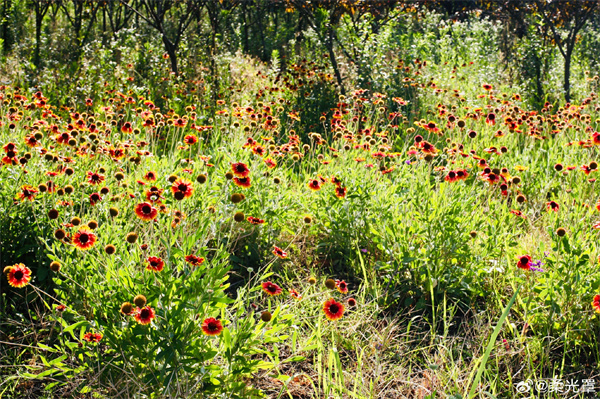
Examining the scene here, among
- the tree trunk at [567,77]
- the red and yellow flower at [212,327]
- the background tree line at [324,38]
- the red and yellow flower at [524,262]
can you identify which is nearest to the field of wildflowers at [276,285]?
the red and yellow flower at [212,327]

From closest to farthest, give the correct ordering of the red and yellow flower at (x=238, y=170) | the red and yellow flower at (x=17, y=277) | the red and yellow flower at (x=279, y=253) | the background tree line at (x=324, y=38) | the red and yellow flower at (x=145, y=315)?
the red and yellow flower at (x=145, y=315), the red and yellow flower at (x=17, y=277), the red and yellow flower at (x=238, y=170), the red and yellow flower at (x=279, y=253), the background tree line at (x=324, y=38)

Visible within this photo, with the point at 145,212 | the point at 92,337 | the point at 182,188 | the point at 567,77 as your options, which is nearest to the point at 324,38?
the point at 567,77

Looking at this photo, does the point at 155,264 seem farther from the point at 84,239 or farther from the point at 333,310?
the point at 333,310

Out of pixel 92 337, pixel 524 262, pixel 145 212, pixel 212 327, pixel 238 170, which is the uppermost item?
pixel 238 170

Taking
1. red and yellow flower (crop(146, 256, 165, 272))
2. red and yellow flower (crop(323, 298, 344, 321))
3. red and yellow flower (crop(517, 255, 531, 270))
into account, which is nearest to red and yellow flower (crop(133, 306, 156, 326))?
red and yellow flower (crop(146, 256, 165, 272))

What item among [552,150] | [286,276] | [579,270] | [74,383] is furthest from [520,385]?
[552,150]

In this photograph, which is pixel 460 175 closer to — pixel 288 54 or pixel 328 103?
pixel 328 103

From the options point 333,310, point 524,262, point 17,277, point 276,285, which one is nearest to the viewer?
point 17,277

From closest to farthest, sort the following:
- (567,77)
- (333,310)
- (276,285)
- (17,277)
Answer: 1. (17,277)
2. (333,310)
3. (276,285)
4. (567,77)

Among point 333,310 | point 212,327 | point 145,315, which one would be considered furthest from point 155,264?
point 333,310

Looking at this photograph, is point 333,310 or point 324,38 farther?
point 324,38

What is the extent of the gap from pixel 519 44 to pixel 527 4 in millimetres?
1288

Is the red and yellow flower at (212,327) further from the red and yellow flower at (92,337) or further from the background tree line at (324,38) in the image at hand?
the background tree line at (324,38)

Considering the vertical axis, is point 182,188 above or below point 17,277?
above
